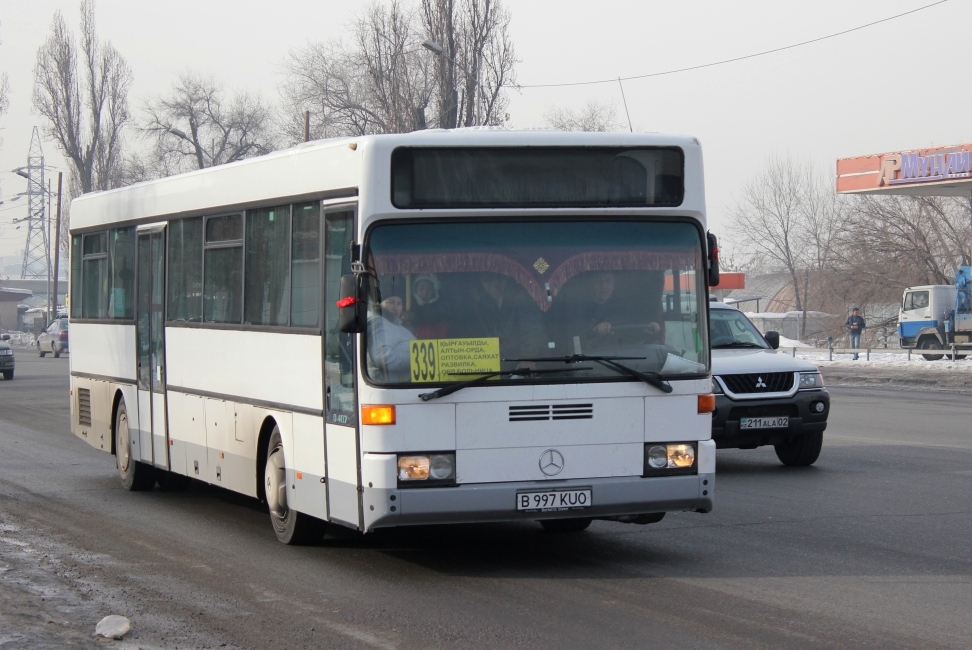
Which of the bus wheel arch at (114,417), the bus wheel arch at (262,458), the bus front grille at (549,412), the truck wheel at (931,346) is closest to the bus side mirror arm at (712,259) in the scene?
the bus front grille at (549,412)

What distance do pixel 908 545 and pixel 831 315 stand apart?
51516 mm

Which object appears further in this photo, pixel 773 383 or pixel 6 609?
pixel 773 383

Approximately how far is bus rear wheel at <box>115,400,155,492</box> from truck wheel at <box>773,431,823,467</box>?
667 centimetres

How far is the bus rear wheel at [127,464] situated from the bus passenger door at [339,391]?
4838 mm

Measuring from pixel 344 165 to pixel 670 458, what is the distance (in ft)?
8.91

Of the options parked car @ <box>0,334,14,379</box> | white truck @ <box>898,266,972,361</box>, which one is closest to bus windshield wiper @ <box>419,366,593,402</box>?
parked car @ <box>0,334,14,379</box>

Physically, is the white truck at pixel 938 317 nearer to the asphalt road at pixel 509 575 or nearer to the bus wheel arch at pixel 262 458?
the asphalt road at pixel 509 575

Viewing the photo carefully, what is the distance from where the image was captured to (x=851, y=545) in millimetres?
9000

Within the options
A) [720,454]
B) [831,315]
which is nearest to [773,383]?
[720,454]

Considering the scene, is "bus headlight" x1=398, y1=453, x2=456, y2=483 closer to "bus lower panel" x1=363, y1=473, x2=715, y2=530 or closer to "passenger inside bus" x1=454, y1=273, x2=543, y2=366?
"bus lower panel" x1=363, y1=473, x2=715, y2=530

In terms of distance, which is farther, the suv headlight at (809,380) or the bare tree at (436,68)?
the bare tree at (436,68)

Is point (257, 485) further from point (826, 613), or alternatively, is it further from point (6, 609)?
point (826, 613)

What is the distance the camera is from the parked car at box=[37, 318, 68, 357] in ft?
191

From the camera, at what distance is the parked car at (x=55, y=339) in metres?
58.3
